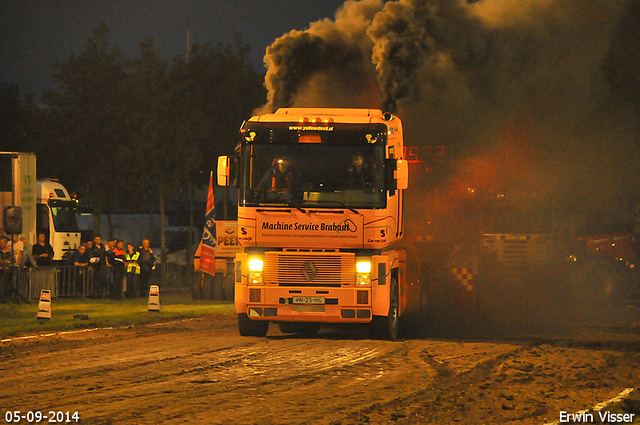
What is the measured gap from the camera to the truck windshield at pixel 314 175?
44.3 feet

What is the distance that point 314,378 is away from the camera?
Answer: 33.6ft

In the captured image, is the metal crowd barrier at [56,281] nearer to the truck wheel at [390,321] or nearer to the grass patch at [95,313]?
the grass patch at [95,313]

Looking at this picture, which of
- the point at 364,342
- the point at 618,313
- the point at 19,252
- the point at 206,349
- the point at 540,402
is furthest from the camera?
the point at 19,252

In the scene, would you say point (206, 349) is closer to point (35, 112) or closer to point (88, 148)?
point (88, 148)

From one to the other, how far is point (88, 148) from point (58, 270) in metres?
14.4

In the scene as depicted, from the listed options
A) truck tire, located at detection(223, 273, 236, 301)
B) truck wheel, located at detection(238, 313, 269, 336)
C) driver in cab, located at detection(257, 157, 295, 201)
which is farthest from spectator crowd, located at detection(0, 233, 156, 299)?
driver in cab, located at detection(257, 157, 295, 201)

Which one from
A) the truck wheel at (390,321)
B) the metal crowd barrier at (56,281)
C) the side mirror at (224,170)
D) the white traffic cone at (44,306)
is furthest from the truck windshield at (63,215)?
the truck wheel at (390,321)

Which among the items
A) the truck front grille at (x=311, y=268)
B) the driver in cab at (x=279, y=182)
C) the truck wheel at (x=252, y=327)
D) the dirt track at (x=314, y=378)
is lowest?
the dirt track at (x=314, y=378)

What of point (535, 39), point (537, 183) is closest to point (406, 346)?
point (537, 183)

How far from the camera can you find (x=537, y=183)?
23859mm

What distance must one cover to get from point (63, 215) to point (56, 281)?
27.8 ft

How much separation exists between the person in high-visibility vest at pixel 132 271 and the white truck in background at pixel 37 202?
3.88 metres

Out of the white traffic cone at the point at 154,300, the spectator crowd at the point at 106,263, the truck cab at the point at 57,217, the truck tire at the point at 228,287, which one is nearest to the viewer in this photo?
the white traffic cone at the point at 154,300

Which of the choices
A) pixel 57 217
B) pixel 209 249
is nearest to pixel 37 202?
pixel 57 217
